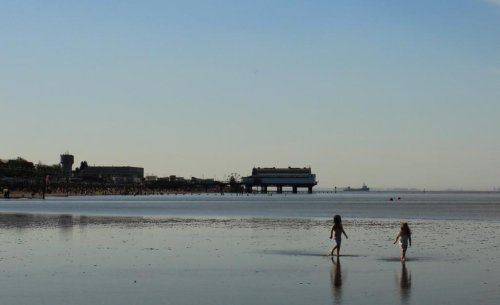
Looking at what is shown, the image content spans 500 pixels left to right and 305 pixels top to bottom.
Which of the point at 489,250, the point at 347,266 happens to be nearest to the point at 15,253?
the point at 347,266

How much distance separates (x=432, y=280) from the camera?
26.1 metres

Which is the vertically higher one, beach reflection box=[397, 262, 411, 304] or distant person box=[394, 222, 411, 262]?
distant person box=[394, 222, 411, 262]

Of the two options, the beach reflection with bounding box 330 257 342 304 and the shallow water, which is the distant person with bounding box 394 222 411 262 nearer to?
the shallow water

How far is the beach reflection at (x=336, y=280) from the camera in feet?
72.7

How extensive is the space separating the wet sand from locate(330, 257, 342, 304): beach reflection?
1.3 inches

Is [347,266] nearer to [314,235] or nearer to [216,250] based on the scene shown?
[216,250]

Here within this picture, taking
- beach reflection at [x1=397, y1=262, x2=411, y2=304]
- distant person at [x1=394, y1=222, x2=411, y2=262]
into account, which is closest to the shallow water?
beach reflection at [x1=397, y1=262, x2=411, y2=304]

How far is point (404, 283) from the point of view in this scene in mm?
25312

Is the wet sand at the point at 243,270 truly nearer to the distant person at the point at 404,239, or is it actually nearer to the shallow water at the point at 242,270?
the shallow water at the point at 242,270

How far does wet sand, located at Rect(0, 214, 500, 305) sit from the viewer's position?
22359mm

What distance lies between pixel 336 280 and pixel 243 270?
446cm

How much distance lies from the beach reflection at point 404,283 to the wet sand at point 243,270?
0.11 ft

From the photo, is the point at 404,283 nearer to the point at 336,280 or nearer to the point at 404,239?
the point at 336,280

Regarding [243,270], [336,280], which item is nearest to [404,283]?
[336,280]
